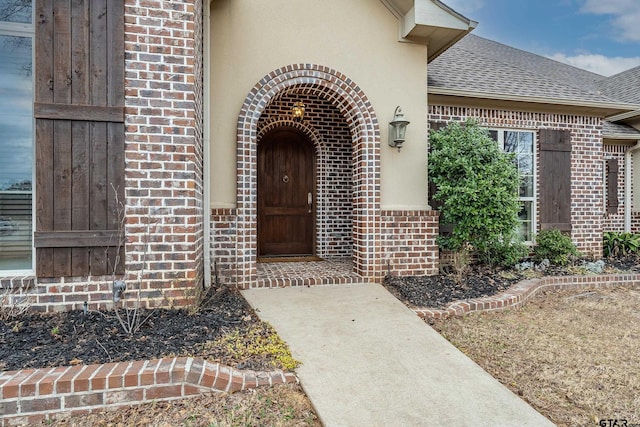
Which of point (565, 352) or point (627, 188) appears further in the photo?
point (627, 188)

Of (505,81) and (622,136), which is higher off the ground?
(505,81)

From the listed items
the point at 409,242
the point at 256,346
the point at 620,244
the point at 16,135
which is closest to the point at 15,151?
the point at 16,135

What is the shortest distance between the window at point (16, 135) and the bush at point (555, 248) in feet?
23.9

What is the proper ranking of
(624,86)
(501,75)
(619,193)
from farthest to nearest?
(624,86), (619,193), (501,75)

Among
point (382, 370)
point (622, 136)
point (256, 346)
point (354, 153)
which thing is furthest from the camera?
point (622, 136)

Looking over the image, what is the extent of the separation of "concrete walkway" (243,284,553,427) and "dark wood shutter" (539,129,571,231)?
4.41 metres

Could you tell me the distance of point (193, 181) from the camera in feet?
12.3

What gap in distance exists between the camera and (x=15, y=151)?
3.50 m

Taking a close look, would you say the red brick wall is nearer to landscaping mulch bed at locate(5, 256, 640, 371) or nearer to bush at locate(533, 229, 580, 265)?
landscaping mulch bed at locate(5, 256, 640, 371)

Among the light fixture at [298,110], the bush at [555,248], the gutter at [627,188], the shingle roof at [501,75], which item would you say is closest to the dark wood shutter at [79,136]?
the light fixture at [298,110]

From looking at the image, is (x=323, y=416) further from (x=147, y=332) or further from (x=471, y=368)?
(x=147, y=332)

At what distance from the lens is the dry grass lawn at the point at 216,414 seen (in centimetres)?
227

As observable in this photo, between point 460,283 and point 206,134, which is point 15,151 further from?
point 460,283

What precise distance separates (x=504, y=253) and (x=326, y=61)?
411 centimetres
